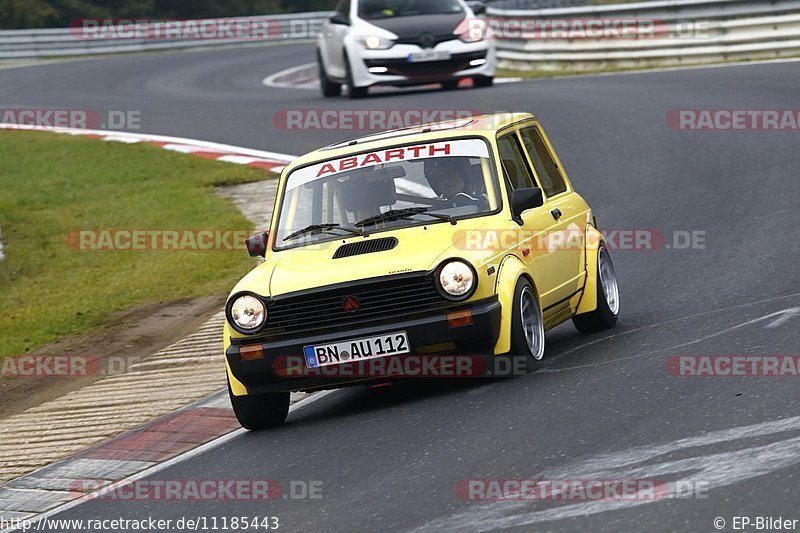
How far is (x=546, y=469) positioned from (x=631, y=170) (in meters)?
9.40

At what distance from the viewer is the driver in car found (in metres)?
8.93

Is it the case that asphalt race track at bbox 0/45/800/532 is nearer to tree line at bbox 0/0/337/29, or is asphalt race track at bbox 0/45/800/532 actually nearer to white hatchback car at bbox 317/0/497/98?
white hatchback car at bbox 317/0/497/98

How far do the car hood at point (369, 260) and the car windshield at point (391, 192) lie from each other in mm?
161

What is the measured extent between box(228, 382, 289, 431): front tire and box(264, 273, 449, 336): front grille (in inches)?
20.9

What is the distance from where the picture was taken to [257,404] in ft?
27.2

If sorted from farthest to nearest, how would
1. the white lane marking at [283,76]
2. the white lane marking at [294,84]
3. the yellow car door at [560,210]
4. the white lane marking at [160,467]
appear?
the white lane marking at [283,76], the white lane marking at [294,84], the yellow car door at [560,210], the white lane marking at [160,467]

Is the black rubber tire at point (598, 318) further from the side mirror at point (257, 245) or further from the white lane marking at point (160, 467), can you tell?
the side mirror at point (257, 245)

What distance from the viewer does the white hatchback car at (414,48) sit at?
71.7 feet

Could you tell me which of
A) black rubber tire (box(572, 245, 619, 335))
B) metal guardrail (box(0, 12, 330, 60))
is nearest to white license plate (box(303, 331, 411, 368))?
black rubber tire (box(572, 245, 619, 335))

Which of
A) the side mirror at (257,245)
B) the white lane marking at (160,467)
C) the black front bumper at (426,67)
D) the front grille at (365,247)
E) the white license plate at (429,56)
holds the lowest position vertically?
the black front bumper at (426,67)

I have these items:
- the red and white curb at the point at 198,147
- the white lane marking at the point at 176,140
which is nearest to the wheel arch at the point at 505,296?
the red and white curb at the point at 198,147

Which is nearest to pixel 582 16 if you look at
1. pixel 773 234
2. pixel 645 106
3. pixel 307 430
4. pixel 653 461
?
pixel 645 106

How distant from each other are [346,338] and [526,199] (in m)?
1.46

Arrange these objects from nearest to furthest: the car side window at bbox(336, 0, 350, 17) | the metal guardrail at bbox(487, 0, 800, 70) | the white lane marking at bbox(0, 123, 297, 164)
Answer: the white lane marking at bbox(0, 123, 297, 164), the metal guardrail at bbox(487, 0, 800, 70), the car side window at bbox(336, 0, 350, 17)
